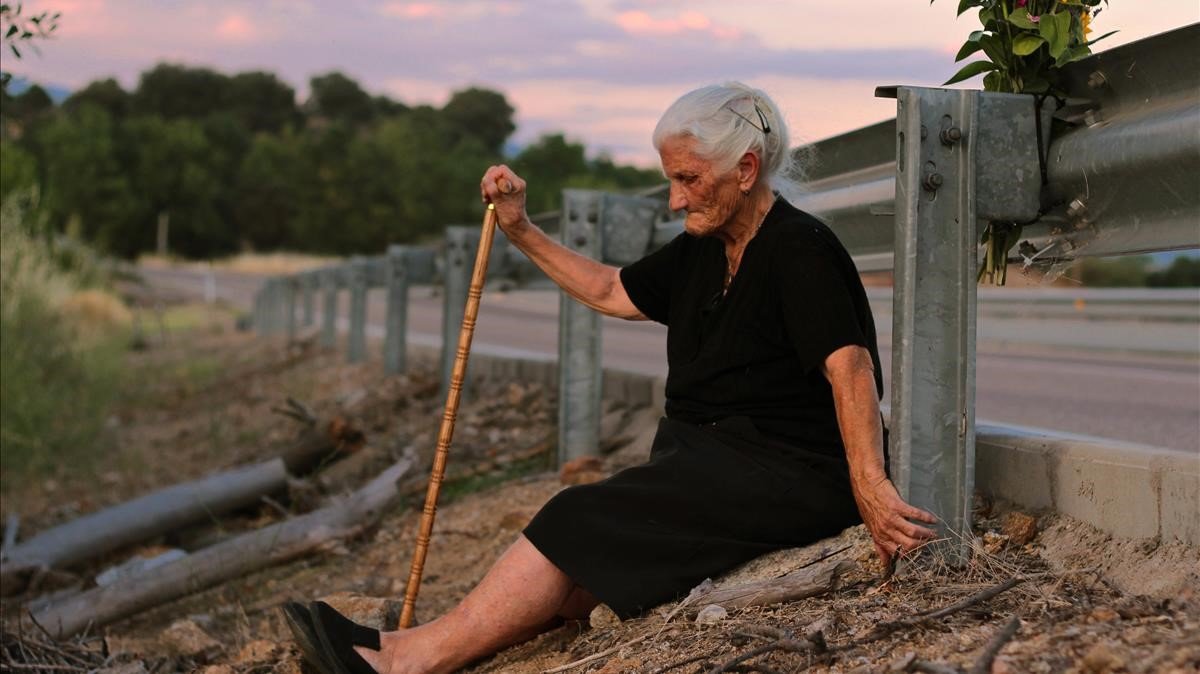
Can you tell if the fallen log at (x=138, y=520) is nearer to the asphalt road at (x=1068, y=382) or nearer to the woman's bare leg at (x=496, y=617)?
the asphalt road at (x=1068, y=382)

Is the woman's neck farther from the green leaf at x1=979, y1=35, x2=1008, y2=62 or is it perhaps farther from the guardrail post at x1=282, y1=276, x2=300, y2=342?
the guardrail post at x1=282, y1=276, x2=300, y2=342

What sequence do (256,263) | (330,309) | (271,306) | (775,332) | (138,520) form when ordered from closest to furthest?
(775,332)
(138,520)
(330,309)
(271,306)
(256,263)

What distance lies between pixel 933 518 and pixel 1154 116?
105 centimetres

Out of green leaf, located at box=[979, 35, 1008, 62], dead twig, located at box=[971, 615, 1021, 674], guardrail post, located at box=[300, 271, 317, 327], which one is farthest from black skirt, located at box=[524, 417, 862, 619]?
guardrail post, located at box=[300, 271, 317, 327]

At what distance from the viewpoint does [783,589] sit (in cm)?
341

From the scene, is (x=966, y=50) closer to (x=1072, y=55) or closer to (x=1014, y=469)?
(x=1072, y=55)

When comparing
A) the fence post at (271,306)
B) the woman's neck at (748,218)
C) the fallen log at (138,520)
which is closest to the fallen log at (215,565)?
the fallen log at (138,520)

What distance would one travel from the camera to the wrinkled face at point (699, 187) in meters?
3.81

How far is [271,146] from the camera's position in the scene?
10344cm

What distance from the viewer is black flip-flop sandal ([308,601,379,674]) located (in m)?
3.85

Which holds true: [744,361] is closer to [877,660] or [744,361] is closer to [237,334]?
[877,660]

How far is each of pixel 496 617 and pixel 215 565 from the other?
2.28 m

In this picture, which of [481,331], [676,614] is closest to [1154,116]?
[676,614]

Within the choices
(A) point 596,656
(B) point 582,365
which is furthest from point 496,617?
(B) point 582,365
